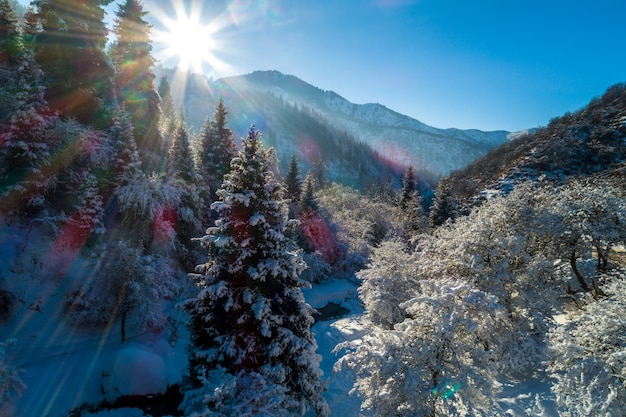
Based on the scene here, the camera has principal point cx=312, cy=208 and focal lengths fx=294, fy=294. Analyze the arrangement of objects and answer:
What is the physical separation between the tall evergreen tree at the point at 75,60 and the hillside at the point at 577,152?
4213 cm

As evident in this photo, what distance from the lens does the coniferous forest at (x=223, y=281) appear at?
8.29 m

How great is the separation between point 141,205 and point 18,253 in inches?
218

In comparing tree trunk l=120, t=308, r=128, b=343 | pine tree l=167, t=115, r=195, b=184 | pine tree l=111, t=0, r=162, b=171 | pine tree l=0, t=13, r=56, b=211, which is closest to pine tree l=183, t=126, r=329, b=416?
tree trunk l=120, t=308, r=128, b=343

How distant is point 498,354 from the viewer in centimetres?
1253

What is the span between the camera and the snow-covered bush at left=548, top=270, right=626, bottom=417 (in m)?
7.74

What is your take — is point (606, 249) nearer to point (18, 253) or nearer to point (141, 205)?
point (141, 205)

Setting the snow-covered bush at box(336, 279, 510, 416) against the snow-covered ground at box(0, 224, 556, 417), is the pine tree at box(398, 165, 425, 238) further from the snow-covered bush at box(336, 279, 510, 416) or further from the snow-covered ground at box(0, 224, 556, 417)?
the snow-covered bush at box(336, 279, 510, 416)

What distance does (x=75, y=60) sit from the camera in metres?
19.1

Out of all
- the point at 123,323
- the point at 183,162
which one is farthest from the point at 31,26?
the point at 123,323

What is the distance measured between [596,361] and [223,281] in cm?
1112

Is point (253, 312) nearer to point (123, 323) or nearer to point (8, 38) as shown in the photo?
point (123, 323)

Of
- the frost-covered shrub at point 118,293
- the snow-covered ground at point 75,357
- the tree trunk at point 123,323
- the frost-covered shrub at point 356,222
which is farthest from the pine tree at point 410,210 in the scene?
the tree trunk at point 123,323

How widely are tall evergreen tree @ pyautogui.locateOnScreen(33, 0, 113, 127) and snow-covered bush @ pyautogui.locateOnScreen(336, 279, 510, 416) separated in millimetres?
22047

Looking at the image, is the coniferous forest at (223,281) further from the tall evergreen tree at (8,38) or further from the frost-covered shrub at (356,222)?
the frost-covered shrub at (356,222)
